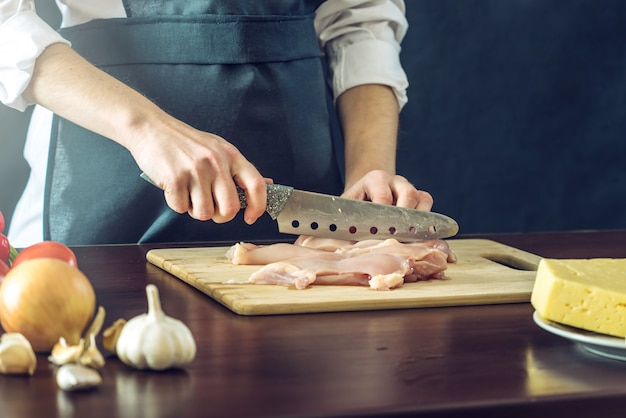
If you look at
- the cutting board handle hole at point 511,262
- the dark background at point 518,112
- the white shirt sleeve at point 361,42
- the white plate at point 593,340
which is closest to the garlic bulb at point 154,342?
the white plate at point 593,340

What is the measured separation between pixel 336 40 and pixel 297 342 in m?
1.26

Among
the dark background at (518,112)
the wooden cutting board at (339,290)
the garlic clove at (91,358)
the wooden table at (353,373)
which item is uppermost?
the dark background at (518,112)

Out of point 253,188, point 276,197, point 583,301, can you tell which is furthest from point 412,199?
point 583,301

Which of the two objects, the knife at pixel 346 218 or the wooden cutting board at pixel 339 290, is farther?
the knife at pixel 346 218

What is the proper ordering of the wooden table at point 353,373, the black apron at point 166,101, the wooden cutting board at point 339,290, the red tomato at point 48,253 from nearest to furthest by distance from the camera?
the wooden table at point 353,373 → the red tomato at point 48,253 → the wooden cutting board at point 339,290 → the black apron at point 166,101

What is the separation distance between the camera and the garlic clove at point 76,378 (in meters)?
0.85

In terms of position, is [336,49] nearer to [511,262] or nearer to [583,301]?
[511,262]

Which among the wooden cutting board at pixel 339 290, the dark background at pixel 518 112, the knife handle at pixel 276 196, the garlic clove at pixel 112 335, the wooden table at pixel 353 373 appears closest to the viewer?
the wooden table at pixel 353 373

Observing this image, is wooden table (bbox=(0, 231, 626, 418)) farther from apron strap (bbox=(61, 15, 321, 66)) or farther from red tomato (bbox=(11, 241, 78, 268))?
apron strap (bbox=(61, 15, 321, 66))

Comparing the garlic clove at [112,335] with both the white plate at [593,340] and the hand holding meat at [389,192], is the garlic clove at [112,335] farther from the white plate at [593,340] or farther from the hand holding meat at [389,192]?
the hand holding meat at [389,192]

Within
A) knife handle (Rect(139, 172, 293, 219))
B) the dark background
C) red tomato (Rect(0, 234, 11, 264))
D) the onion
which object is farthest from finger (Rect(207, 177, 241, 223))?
the dark background

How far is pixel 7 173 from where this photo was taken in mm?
2568

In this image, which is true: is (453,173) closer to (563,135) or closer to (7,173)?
(563,135)

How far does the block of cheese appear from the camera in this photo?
39.3 inches
